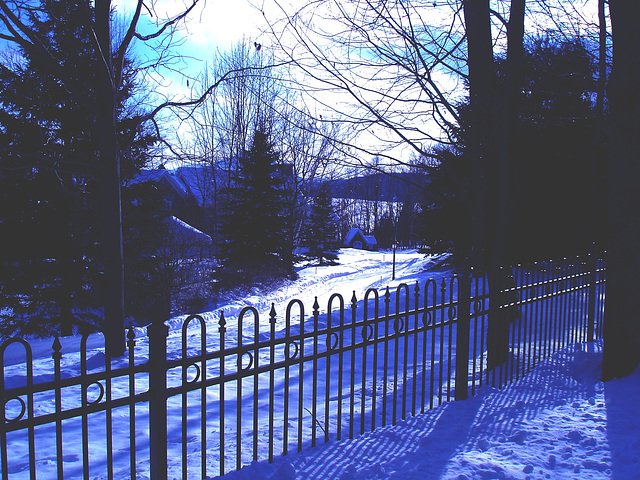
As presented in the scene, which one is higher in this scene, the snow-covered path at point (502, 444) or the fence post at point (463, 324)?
the fence post at point (463, 324)

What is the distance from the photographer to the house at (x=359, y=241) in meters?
66.1

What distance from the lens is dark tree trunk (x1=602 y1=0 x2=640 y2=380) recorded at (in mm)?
4742

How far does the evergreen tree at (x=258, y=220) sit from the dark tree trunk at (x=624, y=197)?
1877 cm

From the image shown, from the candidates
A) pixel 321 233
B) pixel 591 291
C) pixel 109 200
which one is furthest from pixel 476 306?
pixel 321 233

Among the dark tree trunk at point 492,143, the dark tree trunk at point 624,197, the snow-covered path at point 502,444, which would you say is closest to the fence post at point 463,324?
the snow-covered path at point 502,444

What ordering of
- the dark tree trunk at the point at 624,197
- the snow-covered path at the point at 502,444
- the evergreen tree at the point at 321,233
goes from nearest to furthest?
the snow-covered path at the point at 502,444
the dark tree trunk at the point at 624,197
the evergreen tree at the point at 321,233

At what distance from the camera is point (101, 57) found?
7.27 metres

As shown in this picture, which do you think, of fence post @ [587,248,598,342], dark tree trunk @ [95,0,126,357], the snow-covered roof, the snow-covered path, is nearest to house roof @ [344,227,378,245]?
the snow-covered roof

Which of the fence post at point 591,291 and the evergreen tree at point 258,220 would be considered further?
the evergreen tree at point 258,220

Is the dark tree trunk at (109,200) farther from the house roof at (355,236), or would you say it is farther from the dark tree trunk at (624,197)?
the house roof at (355,236)

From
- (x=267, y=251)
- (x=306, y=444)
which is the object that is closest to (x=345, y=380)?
(x=306, y=444)

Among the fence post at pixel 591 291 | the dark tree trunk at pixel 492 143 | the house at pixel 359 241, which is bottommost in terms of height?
the house at pixel 359 241

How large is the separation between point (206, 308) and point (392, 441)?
1550cm

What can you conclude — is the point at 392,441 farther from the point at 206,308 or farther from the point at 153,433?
the point at 206,308
